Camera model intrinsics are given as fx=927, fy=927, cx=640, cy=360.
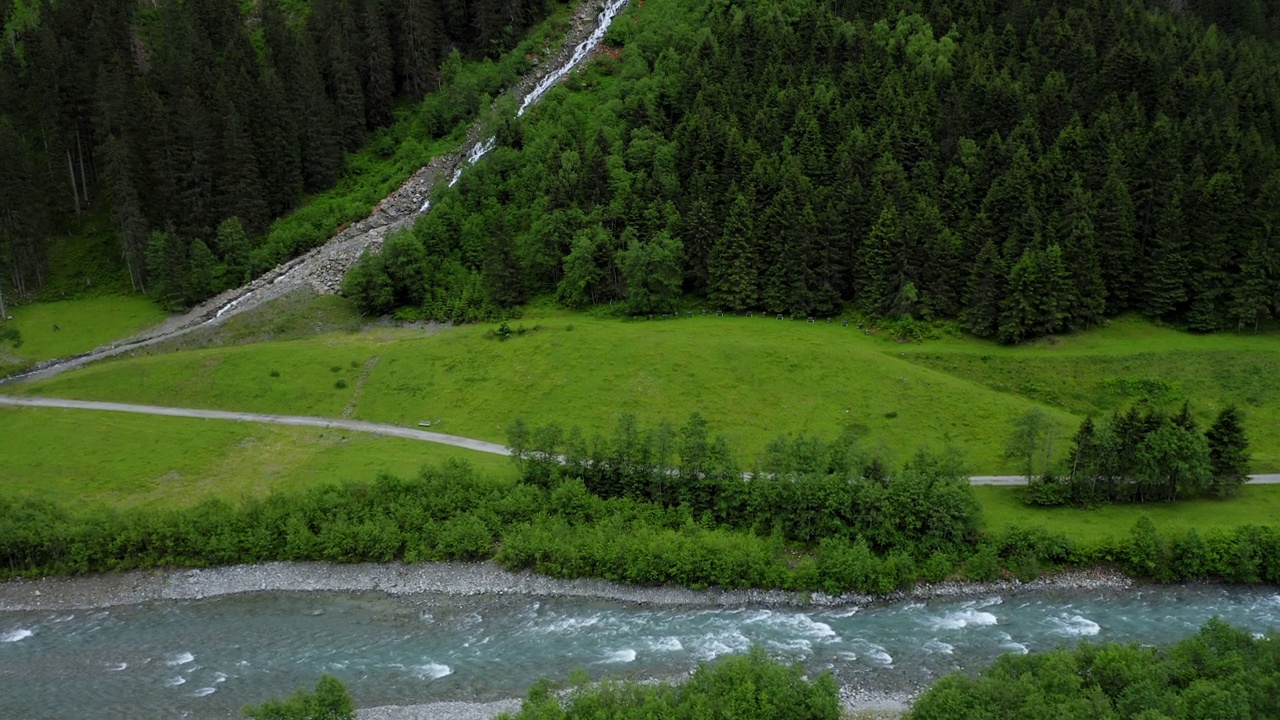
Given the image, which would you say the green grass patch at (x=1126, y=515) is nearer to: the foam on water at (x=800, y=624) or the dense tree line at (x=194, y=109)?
the foam on water at (x=800, y=624)

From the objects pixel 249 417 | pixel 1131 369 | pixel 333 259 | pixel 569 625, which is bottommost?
pixel 569 625

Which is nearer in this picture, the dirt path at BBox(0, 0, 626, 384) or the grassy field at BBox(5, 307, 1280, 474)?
the grassy field at BBox(5, 307, 1280, 474)

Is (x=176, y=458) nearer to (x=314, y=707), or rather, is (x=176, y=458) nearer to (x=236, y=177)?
(x=314, y=707)

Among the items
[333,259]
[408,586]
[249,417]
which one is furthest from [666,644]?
[333,259]

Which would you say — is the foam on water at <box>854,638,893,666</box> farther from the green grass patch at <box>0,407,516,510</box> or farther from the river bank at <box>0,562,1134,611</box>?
the green grass patch at <box>0,407,516,510</box>

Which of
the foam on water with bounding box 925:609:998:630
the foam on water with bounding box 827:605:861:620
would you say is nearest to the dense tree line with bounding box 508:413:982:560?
the foam on water with bounding box 827:605:861:620

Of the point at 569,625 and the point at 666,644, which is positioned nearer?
the point at 666,644

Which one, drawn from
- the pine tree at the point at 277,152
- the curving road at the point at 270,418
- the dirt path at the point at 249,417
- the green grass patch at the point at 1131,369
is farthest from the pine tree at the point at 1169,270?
the pine tree at the point at 277,152
